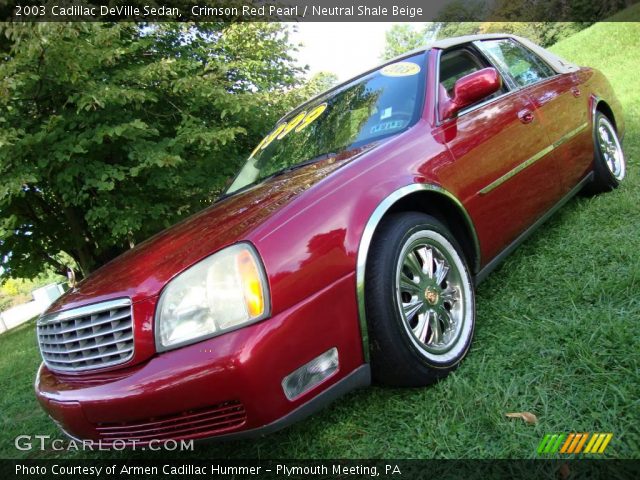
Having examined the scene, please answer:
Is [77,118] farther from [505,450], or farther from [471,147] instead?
[505,450]

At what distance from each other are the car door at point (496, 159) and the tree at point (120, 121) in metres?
3.23

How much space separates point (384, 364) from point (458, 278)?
2.10 ft

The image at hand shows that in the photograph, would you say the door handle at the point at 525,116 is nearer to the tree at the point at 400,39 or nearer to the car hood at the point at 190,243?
the car hood at the point at 190,243

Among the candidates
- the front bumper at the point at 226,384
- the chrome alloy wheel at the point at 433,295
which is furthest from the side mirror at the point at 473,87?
the front bumper at the point at 226,384

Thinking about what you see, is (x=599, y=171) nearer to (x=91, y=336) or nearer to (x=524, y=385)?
(x=524, y=385)

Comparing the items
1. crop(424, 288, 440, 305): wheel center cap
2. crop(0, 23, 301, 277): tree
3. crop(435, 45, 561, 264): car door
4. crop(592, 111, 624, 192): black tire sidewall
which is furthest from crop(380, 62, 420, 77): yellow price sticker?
crop(0, 23, 301, 277): tree

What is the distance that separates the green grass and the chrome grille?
27.5 inches

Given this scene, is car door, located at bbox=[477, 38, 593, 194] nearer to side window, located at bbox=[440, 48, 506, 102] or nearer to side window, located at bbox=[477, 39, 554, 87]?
side window, located at bbox=[477, 39, 554, 87]

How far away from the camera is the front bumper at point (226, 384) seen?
1.47 m

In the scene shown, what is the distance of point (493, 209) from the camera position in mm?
2453

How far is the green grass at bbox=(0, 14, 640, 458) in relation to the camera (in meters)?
1.60

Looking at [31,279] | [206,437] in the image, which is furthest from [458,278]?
[31,279]

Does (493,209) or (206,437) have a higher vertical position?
(493,209)

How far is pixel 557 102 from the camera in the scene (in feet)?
10.4
